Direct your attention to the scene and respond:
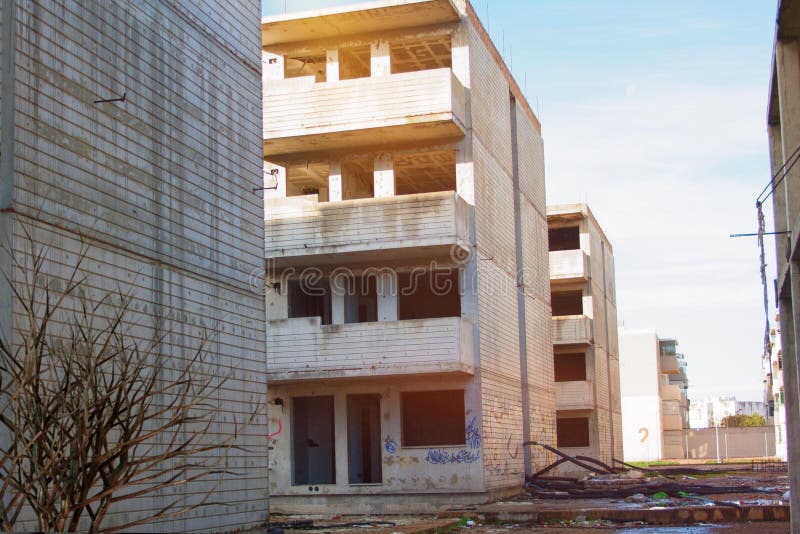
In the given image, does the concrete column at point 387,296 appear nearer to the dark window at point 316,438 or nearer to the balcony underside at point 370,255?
the balcony underside at point 370,255

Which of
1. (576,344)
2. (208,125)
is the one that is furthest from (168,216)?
(576,344)

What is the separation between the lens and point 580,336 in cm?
4559

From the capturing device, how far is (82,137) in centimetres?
1361

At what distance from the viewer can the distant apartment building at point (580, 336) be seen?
46469mm

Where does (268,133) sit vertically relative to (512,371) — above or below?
above

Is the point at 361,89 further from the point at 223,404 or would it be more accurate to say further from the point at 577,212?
the point at 577,212

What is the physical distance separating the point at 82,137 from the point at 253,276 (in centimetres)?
581

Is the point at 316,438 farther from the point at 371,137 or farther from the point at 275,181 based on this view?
the point at 371,137

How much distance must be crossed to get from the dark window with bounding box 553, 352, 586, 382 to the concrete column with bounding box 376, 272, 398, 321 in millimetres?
22347

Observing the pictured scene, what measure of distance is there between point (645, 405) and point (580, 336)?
42061 millimetres

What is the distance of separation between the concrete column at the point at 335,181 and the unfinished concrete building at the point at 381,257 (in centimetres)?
3

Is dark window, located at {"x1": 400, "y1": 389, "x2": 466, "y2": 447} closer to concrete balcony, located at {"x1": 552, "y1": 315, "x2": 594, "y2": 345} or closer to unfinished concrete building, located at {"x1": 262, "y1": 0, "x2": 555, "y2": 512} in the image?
unfinished concrete building, located at {"x1": 262, "y1": 0, "x2": 555, "y2": 512}

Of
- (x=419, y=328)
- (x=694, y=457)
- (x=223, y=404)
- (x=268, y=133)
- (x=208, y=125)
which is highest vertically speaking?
(x=268, y=133)

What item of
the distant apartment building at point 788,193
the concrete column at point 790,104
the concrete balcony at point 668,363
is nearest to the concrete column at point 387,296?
the distant apartment building at point 788,193
